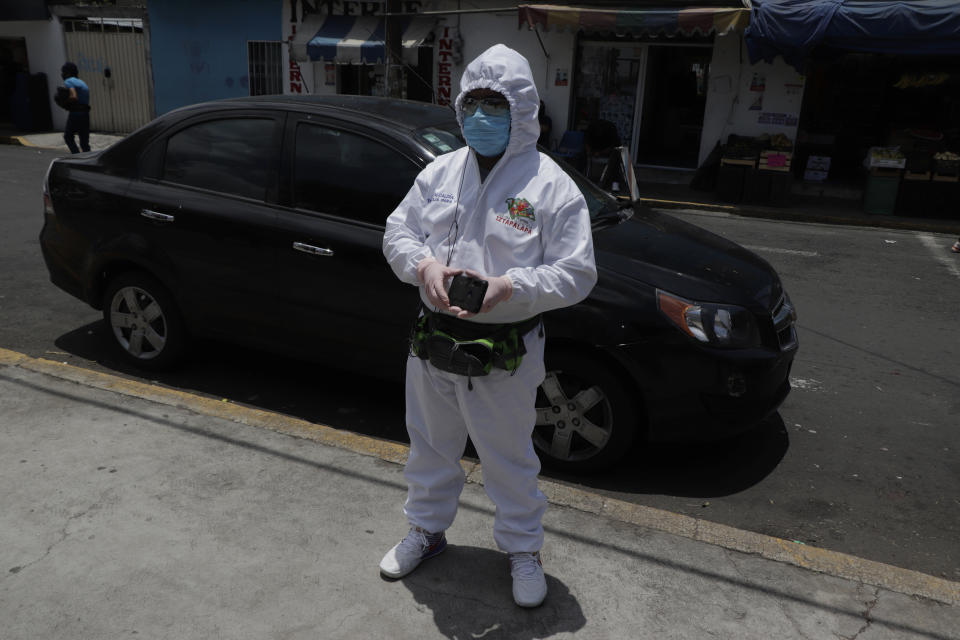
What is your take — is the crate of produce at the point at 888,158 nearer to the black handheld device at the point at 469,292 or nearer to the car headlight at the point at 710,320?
the car headlight at the point at 710,320

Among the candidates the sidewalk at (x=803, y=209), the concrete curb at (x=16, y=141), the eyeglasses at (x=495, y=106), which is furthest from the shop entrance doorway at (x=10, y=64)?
the eyeglasses at (x=495, y=106)

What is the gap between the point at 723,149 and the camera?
547 inches

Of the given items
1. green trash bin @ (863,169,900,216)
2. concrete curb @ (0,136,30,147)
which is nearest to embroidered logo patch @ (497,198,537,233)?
green trash bin @ (863,169,900,216)

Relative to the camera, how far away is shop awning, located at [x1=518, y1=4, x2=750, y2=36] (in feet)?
40.1

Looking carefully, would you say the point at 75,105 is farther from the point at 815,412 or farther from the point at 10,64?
the point at 815,412

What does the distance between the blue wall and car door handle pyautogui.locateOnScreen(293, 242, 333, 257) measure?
15066mm

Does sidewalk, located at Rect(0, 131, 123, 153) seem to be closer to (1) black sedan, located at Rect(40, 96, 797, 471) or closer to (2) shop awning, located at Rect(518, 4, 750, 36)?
(2) shop awning, located at Rect(518, 4, 750, 36)

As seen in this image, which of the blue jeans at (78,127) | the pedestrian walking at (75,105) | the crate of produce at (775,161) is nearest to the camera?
the crate of produce at (775,161)

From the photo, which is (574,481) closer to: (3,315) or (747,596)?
(747,596)

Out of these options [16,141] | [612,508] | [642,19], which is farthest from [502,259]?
[16,141]

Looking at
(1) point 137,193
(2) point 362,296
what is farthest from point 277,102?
(2) point 362,296

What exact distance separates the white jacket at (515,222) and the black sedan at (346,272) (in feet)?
4.07

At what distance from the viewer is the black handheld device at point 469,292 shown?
241 centimetres

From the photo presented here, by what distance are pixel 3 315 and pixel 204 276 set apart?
248 cm
